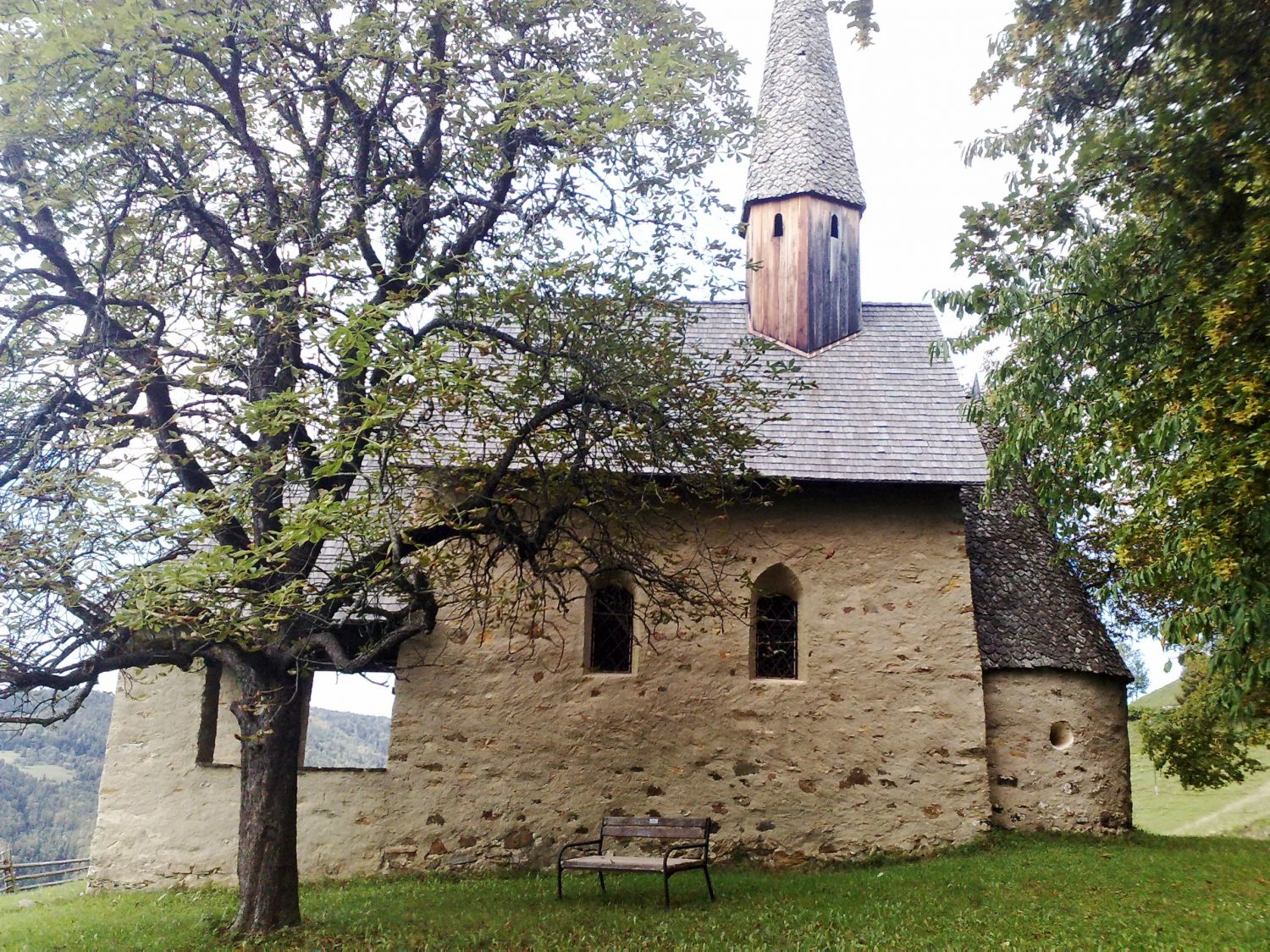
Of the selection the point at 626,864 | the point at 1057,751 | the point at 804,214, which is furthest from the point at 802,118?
the point at 626,864

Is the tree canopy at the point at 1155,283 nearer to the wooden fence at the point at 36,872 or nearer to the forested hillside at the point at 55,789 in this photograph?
the wooden fence at the point at 36,872

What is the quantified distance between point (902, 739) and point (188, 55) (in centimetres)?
959

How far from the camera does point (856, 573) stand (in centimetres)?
1101

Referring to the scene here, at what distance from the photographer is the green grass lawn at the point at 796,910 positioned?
267 inches

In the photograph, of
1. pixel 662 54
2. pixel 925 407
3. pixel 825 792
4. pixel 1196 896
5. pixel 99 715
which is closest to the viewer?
pixel 662 54

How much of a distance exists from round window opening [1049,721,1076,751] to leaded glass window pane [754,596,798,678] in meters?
3.02

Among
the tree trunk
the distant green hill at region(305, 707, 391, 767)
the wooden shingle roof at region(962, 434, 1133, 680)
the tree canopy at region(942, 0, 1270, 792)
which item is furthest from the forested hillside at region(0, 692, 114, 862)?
the tree canopy at region(942, 0, 1270, 792)

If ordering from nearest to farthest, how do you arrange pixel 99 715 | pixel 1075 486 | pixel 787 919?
pixel 787 919 → pixel 1075 486 → pixel 99 715

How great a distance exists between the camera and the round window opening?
10806mm

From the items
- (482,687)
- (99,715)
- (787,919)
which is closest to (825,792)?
(787,919)

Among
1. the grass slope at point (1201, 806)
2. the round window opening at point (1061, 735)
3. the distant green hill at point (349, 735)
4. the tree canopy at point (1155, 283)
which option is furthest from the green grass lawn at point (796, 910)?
the distant green hill at point (349, 735)

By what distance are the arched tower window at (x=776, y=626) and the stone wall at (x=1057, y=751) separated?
91.7 inches

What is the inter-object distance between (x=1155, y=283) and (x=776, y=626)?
5884 millimetres

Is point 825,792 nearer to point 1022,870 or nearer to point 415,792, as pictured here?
point 1022,870
